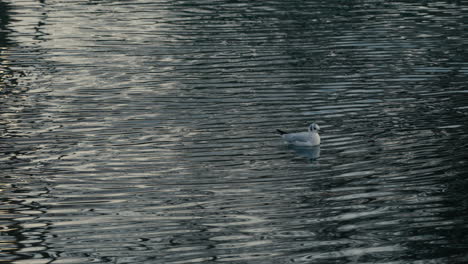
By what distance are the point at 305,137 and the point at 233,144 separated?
178 cm

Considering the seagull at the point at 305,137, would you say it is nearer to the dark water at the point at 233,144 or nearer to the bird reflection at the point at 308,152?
the bird reflection at the point at 308,152

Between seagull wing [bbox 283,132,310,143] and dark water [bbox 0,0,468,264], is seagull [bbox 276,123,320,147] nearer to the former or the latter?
seagull wing [bbox 283,132,310,143]

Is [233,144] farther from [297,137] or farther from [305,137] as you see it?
[305,137]

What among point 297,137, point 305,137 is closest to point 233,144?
point 297,137

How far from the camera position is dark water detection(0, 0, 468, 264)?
56.1 ft

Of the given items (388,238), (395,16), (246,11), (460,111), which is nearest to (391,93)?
(460,111)

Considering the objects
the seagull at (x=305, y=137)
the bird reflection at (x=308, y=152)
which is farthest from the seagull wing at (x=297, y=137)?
the bird reflection at (x=308, y=152)

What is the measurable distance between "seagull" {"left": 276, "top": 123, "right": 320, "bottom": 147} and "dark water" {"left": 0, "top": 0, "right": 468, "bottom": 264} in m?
0.29

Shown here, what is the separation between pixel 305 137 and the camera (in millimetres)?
23453

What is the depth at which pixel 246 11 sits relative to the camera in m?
52.3

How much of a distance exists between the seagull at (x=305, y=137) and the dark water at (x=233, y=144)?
29 centimetres

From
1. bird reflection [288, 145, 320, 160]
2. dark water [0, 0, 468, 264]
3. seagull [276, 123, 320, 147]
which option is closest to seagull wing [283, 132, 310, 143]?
Answer: seagull [276, 123, 320, 147]

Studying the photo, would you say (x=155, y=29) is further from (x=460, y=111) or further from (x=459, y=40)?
(x=460, y=111)

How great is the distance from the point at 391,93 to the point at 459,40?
11.3 meters
